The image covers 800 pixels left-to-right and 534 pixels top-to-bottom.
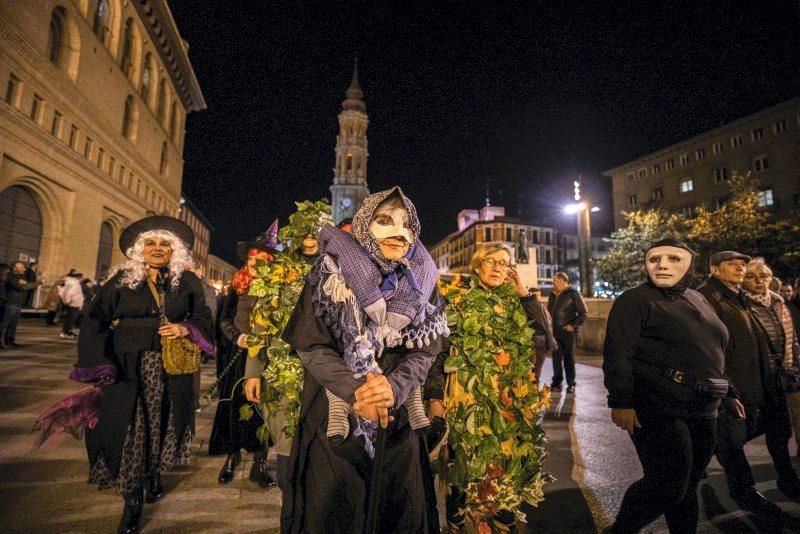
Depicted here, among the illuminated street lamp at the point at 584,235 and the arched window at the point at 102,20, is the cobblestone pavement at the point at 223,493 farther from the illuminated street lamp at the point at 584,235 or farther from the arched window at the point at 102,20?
the arched window at the point at 102,20

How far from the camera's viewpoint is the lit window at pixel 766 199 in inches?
1236

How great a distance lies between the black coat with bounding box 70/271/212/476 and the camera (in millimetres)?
2703

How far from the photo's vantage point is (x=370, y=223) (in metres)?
2.04

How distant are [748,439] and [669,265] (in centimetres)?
200

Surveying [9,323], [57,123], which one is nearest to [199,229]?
[57,123]

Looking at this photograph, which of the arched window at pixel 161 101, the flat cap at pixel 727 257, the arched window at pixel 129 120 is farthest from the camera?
the arched window at pixel 161 101

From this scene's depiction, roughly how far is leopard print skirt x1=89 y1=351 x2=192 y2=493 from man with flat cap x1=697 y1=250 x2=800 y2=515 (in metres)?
→ 4.44

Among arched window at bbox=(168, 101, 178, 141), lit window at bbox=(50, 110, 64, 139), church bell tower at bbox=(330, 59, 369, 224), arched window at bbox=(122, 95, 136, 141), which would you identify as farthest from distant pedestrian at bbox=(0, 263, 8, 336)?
church bell tower at bbox=(330, 59, 369, 224)

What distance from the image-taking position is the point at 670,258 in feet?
8.77

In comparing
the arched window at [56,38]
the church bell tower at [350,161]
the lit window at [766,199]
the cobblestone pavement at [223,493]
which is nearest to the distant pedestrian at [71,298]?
the cobblestone pavement at [223,493]

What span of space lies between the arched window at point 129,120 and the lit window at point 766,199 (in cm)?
4774

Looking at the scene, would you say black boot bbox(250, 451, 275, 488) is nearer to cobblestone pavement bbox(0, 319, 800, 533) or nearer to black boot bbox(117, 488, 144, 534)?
cobblestone pavement bbox(0, 319, 800, 533)

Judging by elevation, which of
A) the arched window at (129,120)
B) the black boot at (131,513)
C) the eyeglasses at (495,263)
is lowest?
the black boot at (131,513)

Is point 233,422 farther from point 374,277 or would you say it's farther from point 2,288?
point 2,288
